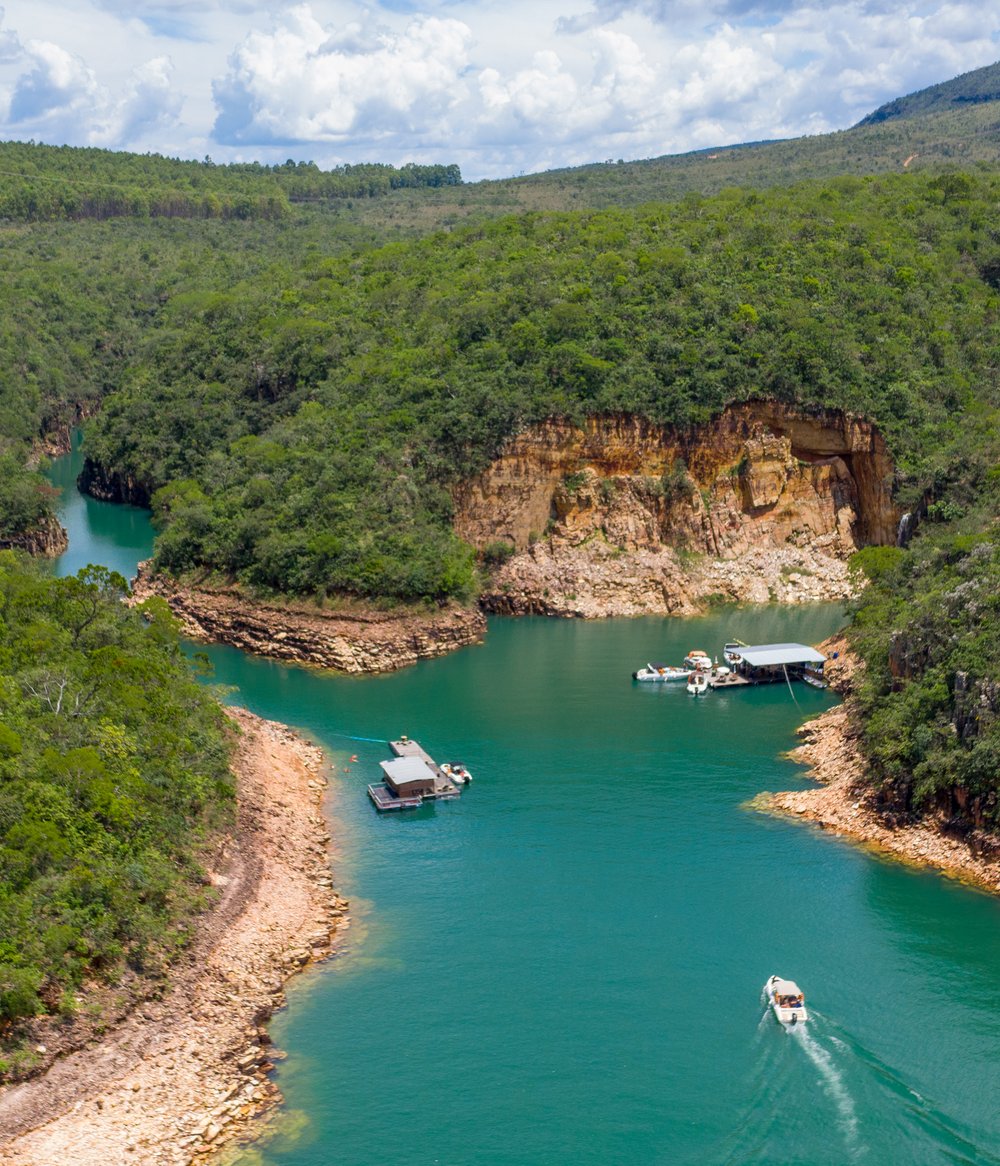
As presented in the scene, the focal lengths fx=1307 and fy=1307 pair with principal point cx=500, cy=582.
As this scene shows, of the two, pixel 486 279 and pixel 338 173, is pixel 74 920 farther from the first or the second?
pixel 338 173

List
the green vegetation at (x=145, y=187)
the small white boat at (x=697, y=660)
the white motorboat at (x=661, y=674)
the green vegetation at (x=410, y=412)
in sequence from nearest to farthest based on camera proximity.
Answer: the green vegetation at (x=410, y=412)
the white motorboat at (x=661, y=674)
the small white boat at (x=697, y=660)
the green vegetation at (x=145, y=187)

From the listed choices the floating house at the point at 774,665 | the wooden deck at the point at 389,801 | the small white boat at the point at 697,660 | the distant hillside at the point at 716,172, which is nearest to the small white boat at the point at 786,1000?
the wooden deck at the point at 389,801

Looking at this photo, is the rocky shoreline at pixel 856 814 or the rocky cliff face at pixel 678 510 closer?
the rocky shoreline at pixel 856 814

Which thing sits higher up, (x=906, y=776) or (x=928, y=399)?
(x=928, y=399)

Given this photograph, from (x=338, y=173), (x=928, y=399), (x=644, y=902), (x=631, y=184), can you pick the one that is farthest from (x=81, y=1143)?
(x=338, y=173)

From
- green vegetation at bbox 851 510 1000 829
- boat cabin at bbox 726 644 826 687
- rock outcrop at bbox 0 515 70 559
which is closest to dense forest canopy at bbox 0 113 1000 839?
green vegetation at bbox 851 510 1000 829

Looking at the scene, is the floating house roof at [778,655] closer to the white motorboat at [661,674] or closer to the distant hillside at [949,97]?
the white motorboat at [661,674]

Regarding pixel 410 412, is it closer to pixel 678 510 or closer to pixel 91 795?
pixel 678 510
